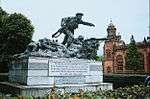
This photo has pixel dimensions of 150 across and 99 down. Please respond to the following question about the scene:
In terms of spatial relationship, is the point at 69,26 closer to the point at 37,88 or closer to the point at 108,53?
the point at 37,88

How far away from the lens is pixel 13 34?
3152 centimetres

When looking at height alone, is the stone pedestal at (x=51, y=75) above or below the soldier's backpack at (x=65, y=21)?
below

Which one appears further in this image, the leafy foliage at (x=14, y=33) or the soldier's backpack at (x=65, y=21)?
the leafy foliage at (x=14, y=33)

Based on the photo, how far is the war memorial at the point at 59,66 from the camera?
13609 mm

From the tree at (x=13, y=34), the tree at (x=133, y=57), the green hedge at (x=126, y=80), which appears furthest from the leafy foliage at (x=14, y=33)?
the tree at (x=133, y=57)

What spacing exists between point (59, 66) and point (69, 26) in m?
3.38

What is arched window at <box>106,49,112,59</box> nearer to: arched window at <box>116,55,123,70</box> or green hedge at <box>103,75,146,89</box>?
arched window at <box>116,55,123,70</box>

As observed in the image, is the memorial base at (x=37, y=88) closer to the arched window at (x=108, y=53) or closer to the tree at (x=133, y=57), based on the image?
the tree at (x=133, y=57)

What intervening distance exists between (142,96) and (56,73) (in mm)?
5916

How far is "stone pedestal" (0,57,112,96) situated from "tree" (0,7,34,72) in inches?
605

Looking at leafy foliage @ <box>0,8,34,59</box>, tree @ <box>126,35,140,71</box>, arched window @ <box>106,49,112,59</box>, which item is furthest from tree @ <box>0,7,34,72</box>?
arched window @ <box>106,49,112,59</box>

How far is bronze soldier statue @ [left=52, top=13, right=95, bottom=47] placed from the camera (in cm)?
1692

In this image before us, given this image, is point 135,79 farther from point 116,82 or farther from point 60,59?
point 60,59

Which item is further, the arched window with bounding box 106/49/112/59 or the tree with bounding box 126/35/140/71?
the arched window with bounding box 106/49/112/59
